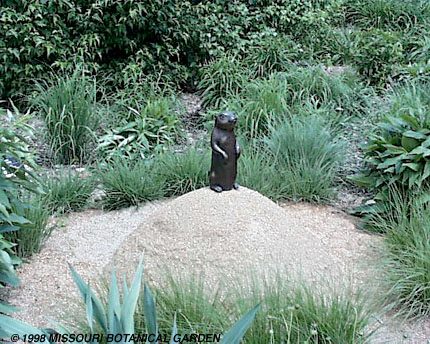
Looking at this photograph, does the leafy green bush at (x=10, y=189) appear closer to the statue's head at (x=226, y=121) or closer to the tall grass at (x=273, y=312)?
the tall grass at (x=273, y=312)

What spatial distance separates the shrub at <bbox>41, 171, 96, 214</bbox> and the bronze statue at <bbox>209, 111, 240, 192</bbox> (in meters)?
1.70

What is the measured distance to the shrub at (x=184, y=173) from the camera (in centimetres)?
530

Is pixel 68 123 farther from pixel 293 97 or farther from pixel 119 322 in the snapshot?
pixel 119 322

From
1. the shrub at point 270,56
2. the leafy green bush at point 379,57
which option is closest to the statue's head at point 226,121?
the shrub at point 270,56

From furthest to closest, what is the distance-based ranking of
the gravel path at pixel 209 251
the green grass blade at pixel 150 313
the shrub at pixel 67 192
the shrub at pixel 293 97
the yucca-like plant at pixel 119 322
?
the shrub at pixel 293 97, the shrub at pixel 67 192, the gravel path at pixel 209 251, the green grass blade at pixel 150 313, the yucca-like plant at pixel 119 322

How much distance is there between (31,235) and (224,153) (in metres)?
1.48

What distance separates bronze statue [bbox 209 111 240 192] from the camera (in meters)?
3.86

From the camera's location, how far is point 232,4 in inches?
333

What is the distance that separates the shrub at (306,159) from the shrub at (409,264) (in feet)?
2.88

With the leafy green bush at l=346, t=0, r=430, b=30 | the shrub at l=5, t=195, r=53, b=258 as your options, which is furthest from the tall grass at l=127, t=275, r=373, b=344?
the leafy green bush at l=346, t=0, r=430, b=30

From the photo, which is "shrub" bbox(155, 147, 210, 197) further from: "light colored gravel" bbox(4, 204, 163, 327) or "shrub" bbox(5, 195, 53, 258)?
"shrub" bbox(5, 195, 53, 258)

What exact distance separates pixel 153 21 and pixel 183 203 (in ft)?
15.0

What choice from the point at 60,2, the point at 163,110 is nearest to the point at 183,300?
the point at 163,110

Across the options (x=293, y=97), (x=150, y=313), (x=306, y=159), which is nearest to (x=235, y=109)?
(x=293, y=97)
